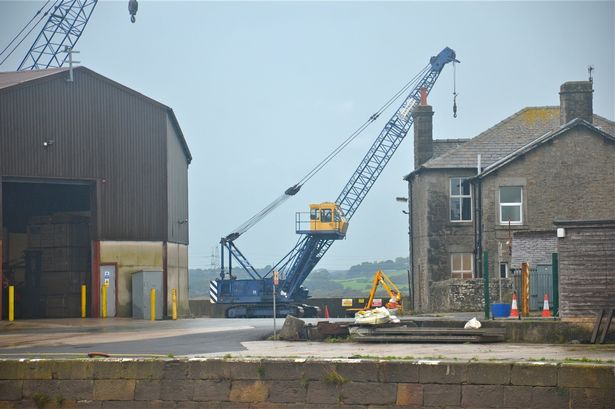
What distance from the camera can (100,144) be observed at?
41.3m

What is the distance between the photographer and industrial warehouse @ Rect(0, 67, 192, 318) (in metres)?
39.6

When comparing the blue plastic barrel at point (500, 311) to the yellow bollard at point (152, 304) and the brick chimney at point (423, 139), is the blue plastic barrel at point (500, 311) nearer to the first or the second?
the yellow bollard at point (152, 304)

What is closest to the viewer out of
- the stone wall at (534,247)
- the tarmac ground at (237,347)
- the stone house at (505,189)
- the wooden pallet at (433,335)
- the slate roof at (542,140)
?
the tarmac ground at (237,347)

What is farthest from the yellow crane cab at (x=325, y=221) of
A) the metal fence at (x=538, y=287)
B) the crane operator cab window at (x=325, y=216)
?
the metal fence at (x=538, y=287)

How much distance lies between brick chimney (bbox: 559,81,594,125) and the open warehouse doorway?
20.1m

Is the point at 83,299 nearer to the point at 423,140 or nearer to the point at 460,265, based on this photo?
the point at 460,265

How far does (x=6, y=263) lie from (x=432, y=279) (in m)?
17.9

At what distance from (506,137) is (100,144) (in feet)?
62.8

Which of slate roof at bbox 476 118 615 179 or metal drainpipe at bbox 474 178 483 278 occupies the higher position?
slate roof at bbox 476 118 615 179

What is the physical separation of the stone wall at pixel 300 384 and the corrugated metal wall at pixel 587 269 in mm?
7423

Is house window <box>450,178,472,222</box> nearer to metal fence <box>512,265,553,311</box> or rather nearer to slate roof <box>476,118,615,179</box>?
slate roof <box>476,118,615,179</box>

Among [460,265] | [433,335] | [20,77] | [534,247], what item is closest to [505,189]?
[460,265]

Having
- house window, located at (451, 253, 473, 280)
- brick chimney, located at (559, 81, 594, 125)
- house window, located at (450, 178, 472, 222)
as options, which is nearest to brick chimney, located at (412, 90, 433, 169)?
house window, located at (450, 178, 472, 222)

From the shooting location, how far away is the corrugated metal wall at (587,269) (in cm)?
2450
